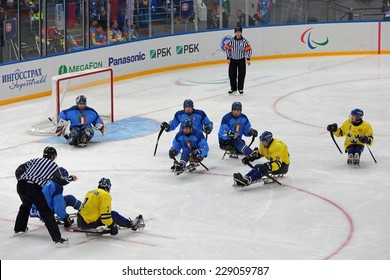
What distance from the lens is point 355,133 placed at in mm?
11898

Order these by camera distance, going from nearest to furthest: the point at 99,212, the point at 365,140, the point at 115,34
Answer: the point at 99,212 < the point at 365,140 < the point at 115,34

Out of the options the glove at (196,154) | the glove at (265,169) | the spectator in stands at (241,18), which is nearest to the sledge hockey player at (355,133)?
the glove at (265,169)

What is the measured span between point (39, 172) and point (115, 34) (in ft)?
37.3

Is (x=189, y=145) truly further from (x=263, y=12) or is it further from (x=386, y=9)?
(x=386, y=9)

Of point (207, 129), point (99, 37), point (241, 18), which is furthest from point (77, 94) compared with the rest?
point (241, 18)

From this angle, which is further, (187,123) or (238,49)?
(238,49)

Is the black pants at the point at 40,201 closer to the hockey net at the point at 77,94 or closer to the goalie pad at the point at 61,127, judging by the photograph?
the goalie pad at the point at 61,127

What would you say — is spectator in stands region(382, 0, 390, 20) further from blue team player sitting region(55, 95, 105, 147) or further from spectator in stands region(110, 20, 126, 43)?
blue team player sitting region(55, 95, 105, 147)

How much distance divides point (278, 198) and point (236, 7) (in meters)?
12.6

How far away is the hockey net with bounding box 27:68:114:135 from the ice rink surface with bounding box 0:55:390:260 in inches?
9.9

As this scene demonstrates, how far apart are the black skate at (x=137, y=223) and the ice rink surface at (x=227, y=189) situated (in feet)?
0.28
